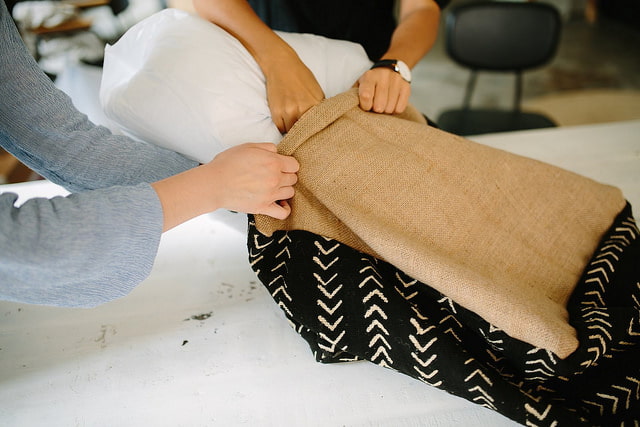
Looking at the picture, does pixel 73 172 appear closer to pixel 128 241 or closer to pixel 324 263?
pixel 128 241

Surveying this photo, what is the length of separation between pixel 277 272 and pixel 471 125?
1150 millimetres

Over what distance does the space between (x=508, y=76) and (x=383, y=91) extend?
7.68 feet

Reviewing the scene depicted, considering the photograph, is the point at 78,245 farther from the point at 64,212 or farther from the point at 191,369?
the point at 191,369

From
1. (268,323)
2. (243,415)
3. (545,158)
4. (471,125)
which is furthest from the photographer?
(471,125)

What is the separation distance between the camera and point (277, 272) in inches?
27.6

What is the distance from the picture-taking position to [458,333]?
633 mm

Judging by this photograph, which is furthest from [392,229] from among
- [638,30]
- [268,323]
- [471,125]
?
[638,30]

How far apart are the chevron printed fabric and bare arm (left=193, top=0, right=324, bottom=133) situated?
0.75 feet

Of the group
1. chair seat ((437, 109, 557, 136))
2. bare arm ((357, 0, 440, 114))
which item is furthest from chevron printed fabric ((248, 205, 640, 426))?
chair seat ((437, 109, 557, 136))

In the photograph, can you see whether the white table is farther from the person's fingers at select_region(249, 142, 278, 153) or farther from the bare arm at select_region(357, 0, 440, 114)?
the bare arm at select_region(357, 0, 440, 114)

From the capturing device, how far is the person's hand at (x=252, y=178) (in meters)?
0.60

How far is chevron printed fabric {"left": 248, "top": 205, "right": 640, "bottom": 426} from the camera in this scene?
1.85 feet

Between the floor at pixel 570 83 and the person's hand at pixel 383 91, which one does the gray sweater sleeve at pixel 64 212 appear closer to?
the person's hand at pixel 383 91

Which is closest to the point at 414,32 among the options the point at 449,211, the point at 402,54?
the point at 402,54
